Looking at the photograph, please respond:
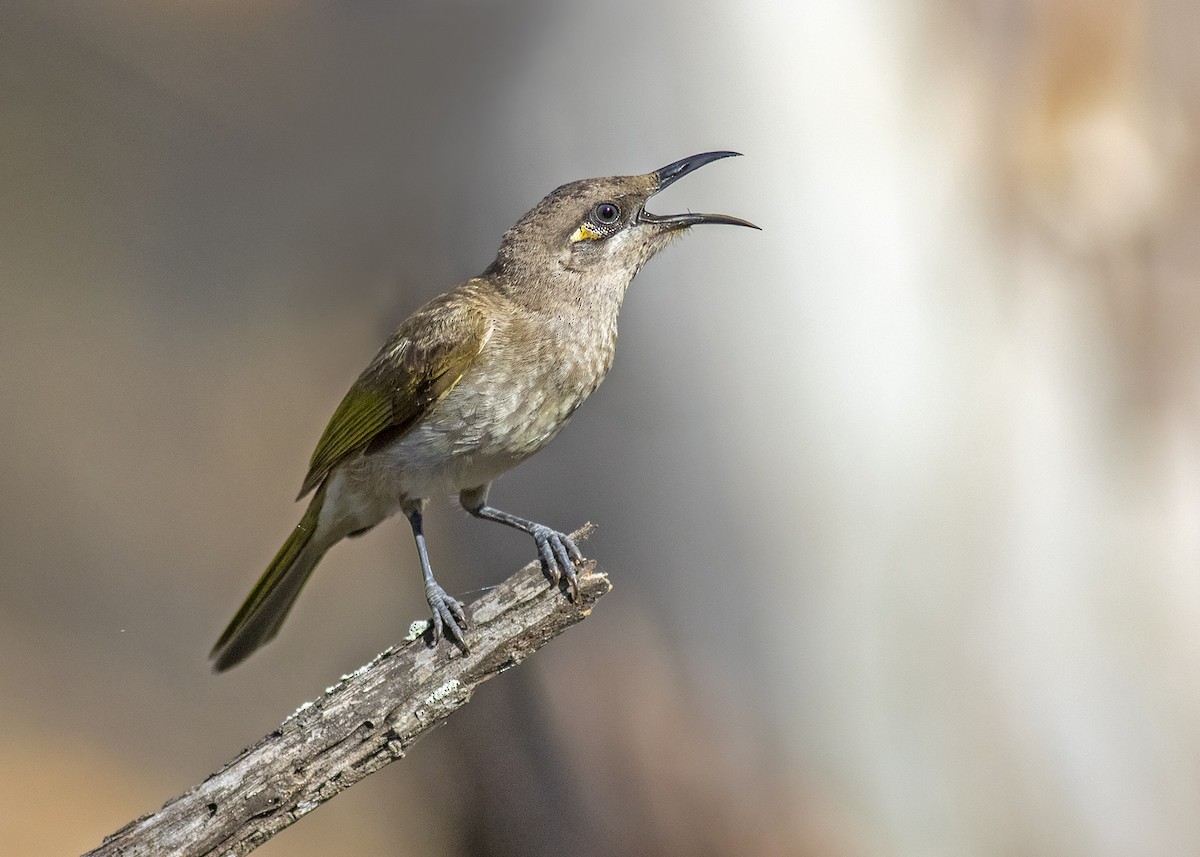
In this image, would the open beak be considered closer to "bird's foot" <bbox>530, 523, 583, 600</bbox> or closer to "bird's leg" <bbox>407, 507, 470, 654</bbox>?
"bird's foot" <bbox>530, 523, 583, 600</bbox>

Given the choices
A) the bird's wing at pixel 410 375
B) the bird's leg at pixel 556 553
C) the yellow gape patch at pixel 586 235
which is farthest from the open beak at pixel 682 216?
the bird's leg at pixel 556 553

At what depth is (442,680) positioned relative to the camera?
221 cm

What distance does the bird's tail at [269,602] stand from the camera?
302cm

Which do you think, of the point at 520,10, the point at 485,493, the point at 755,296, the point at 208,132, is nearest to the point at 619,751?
the point at 485,493

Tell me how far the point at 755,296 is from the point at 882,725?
70.9 inches

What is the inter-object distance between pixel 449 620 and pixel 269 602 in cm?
96

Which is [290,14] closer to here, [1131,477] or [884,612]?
[884,612]

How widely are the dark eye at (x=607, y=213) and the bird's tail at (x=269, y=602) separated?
1.14 meters

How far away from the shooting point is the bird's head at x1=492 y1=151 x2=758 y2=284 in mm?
2695

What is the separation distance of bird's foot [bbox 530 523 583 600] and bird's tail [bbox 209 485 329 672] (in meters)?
0.86

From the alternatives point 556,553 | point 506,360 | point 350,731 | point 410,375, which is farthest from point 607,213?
point 350,731

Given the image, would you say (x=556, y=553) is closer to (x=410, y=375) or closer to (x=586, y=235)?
(x=410, y=375)

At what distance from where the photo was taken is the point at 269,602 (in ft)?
9.96

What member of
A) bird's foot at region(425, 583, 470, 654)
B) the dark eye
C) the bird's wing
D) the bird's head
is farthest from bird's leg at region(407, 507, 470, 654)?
the dark eye
